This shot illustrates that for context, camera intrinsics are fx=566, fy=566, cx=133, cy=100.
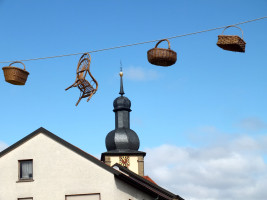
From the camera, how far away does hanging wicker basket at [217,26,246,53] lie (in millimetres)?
10664

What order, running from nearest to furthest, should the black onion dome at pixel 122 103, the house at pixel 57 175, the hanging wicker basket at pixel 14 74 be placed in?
the hanging wicker basket at pixel 14 74, the house at pixel 57 175, the black onion dome at pixel 122 103

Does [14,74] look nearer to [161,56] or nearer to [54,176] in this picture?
[161,56]

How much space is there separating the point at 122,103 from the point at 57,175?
3193 centimetres

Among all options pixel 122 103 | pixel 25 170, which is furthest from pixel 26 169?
pixel 122 103

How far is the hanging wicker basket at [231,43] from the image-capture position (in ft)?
35.0

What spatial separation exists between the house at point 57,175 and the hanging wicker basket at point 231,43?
11.8 metres

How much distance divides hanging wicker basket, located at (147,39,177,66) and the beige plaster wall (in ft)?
36.4

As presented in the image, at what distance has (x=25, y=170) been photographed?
74.9 ft

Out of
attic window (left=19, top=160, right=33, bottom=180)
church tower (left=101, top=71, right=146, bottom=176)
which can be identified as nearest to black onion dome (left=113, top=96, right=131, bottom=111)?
church tower (left=101, top=71, right=146, bottom=176)

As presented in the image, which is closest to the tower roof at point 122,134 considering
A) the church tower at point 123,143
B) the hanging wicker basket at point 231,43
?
the church tower at point 123,143

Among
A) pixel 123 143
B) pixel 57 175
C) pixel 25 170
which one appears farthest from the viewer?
pixel 123 143

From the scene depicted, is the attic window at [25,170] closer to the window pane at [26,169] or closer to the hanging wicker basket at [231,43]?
the window pane at [26,169]

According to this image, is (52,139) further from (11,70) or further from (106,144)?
(106,144)

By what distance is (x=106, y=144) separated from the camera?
181 ft
